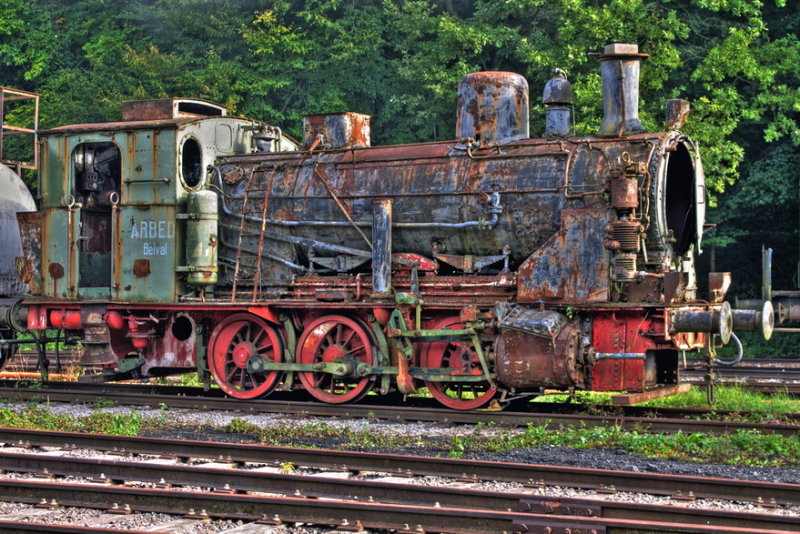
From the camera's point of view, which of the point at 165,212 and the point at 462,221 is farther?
the point at 165,212

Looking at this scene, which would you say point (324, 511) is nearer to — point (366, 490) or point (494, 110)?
point (366, 490)

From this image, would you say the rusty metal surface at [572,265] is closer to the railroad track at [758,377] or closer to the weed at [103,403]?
the railroad track at [758,377]

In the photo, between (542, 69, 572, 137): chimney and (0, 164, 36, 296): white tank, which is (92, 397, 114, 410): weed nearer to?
(0, 164, 36, 296): white tank

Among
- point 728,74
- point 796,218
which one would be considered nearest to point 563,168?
point 728,74

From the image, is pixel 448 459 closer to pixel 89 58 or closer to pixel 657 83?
pixel 657 83

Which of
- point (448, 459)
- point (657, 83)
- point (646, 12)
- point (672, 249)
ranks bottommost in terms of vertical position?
point (448, 459)

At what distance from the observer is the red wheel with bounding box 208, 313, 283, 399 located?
41.4ft

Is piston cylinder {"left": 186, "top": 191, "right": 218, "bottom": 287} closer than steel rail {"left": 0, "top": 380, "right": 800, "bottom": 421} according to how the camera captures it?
No

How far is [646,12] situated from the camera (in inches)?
858

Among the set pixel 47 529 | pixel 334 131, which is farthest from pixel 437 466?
pixel 334 131

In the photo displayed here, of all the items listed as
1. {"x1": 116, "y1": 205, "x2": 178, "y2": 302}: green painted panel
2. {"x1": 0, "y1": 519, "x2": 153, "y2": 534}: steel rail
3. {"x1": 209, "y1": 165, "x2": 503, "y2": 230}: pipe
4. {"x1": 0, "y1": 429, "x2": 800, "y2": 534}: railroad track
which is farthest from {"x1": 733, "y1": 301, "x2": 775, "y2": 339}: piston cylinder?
{"x1": 0, "y1": 519, "x2": 153, "y2": 534}: steel rail

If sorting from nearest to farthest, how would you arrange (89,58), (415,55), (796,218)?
(796,218) → (415,55) → (89,58)

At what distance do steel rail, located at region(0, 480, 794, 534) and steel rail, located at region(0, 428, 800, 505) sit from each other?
103 cm

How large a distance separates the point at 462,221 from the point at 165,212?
4006 mm
